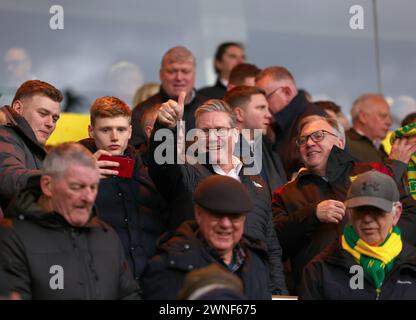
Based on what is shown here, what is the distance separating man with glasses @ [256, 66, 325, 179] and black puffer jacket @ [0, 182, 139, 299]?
10.5ft

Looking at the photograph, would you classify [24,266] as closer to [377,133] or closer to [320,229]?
[320,229]

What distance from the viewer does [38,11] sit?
1166 cm

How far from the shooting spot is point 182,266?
20.7 feet

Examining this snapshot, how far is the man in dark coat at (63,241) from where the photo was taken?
5980mm

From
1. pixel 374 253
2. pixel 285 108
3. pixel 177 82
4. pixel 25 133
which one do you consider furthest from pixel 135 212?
pixel 285 108

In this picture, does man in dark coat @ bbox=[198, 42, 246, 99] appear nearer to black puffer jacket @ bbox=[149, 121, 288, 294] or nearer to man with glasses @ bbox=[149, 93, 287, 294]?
man with glasses @ bbox=[149, 93, 287, 294]

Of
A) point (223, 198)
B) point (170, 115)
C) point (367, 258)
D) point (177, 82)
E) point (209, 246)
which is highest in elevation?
point (177, 82)

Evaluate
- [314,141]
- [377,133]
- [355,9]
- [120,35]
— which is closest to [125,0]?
[120,35]

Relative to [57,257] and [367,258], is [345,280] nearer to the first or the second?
[367,258]

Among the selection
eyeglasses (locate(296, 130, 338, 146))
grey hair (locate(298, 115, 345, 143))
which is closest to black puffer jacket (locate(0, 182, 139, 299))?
eyeglasses (locate(296, 130, 338, 146))

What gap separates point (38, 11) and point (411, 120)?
4.10m

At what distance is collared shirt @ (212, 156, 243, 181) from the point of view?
7551mm

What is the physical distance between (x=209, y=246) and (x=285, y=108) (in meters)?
3.43

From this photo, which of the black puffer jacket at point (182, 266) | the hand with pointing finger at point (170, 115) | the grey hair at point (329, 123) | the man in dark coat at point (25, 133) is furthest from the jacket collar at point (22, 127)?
the grey hair at point (329, 123)
